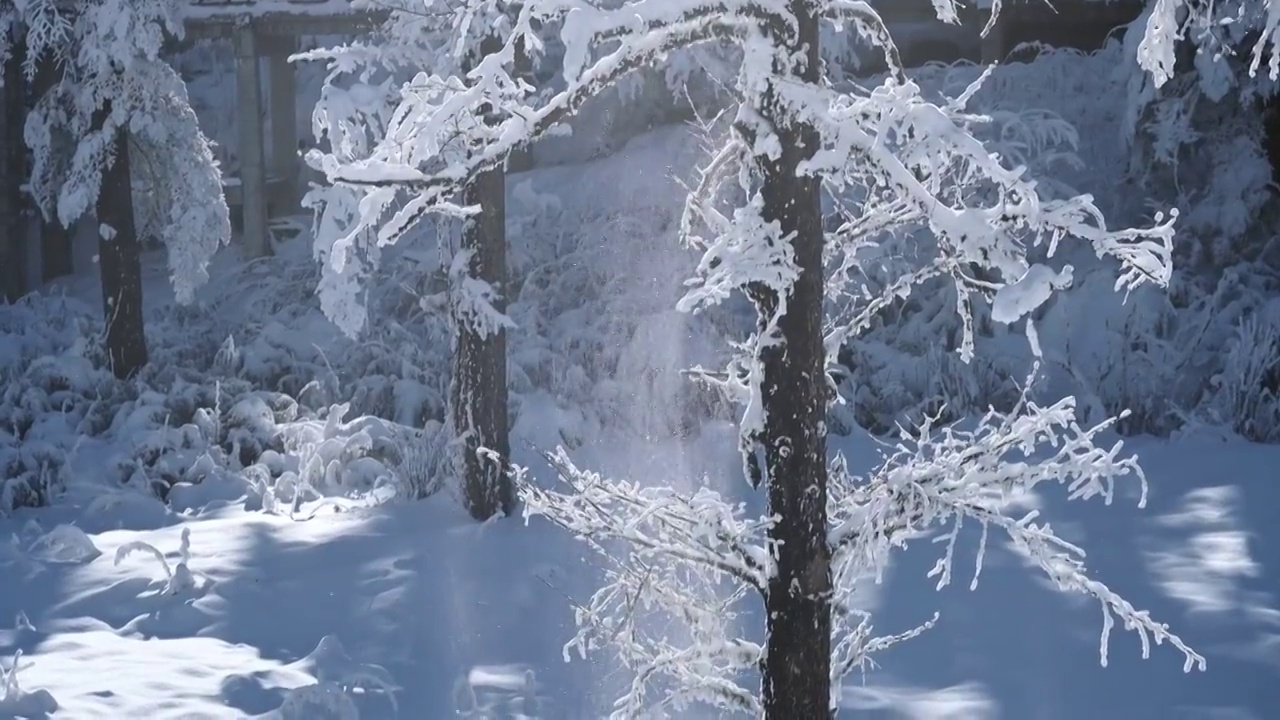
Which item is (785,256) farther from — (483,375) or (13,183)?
(13,183)

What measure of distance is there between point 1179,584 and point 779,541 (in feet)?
15.1

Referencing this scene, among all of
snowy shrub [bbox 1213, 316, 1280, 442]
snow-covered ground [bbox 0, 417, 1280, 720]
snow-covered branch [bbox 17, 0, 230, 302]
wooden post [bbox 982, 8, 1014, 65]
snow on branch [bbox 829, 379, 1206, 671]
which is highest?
wooden post [bbox 982, 8, 1014, 65]

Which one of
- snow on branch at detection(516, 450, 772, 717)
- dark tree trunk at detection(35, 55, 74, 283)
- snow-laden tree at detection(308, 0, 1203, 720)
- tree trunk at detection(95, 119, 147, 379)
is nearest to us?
snow-laden tree at detection(308, 0, 1203, 720)

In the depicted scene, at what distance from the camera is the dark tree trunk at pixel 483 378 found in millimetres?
9719

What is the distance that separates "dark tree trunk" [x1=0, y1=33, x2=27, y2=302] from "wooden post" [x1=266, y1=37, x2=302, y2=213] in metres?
4.07

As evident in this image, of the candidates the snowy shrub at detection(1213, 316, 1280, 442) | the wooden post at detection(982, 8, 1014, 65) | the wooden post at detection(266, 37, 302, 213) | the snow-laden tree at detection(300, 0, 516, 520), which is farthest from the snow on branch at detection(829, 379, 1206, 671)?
the wooden post at detection(266, 37, 302, 213)

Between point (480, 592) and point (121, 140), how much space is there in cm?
901

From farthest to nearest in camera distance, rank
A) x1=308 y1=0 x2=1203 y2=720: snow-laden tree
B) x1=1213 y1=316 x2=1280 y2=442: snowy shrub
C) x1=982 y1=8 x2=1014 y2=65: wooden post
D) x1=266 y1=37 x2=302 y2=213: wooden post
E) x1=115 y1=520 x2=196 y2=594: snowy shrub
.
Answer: x1=266 y1=37 x2=302 y2=213: wooden post, x1=982 y1=8 x2=1014 y2=65: wooden post, x1=1213 y1=316 x2=1280 y2=442: snowy shrub, x1=115 y1=520 x2=196 y2=594: snowy shrub, x1=308 y1=0 x2=1203 y2=720: snow-laden tree

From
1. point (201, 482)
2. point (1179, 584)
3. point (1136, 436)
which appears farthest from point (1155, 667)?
point (201, 482)

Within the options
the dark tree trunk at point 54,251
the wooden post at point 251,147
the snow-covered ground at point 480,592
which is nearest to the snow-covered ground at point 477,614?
the snow-covered ground at point 480,592

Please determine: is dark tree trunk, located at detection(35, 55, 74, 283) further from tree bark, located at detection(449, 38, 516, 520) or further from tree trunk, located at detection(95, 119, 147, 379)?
tree bark, located at detection(449, 38, 516, 520)

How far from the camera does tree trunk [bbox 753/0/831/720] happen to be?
3.90 meters

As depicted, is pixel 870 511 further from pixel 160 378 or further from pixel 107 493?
pixel 160 378

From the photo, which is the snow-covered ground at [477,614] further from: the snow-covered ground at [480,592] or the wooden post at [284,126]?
the wooden post at [284,126]
